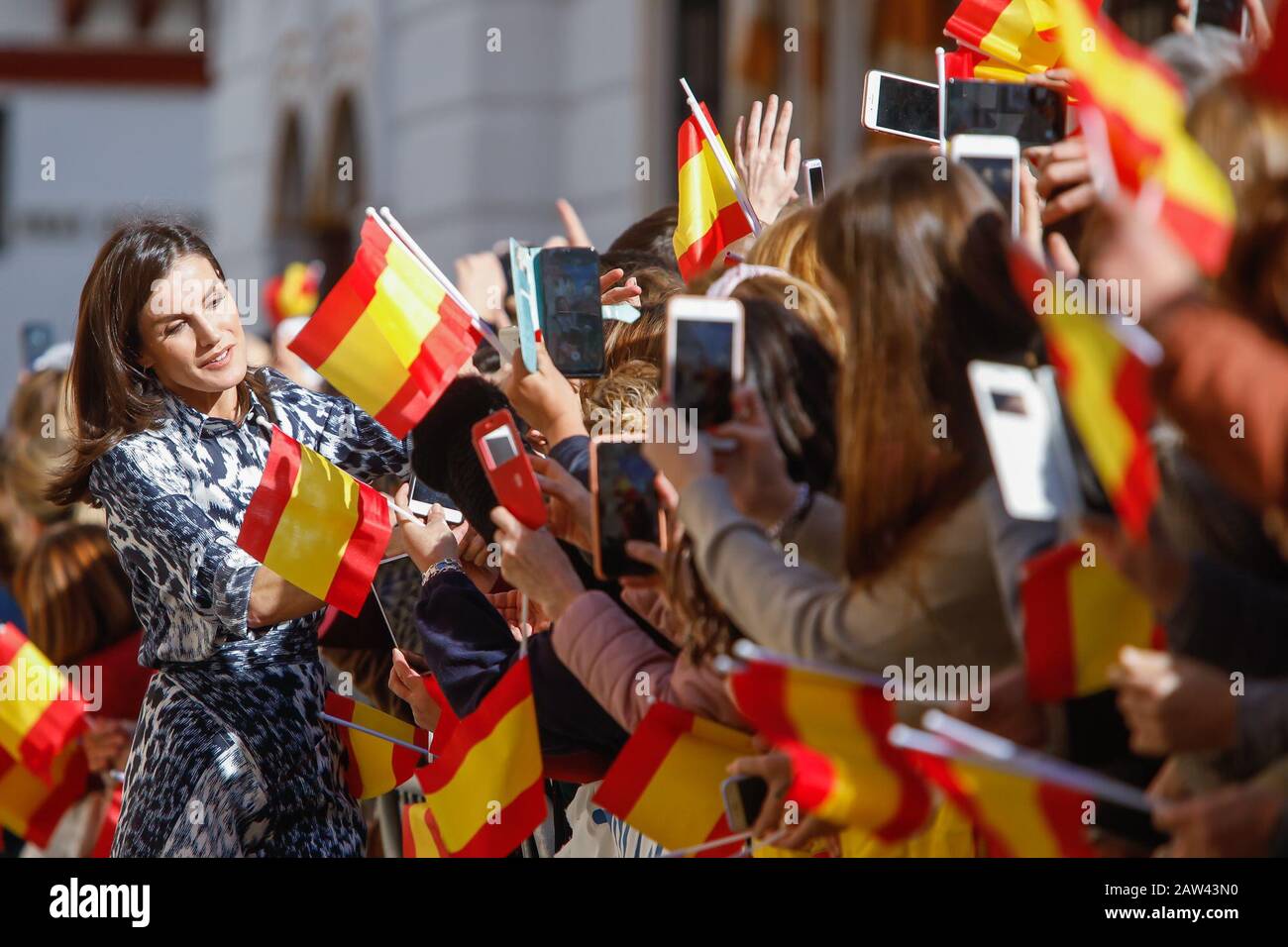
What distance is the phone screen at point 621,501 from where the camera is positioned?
2275mm

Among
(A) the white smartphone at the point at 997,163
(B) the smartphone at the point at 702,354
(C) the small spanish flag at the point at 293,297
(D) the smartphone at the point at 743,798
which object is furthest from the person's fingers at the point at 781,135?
(C) the small spanish flag at the point at 293,297

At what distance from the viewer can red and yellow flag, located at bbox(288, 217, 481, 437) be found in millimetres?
2740

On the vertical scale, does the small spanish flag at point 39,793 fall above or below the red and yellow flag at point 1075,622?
below

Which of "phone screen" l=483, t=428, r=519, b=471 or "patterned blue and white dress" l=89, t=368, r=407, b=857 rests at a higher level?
"phone screen" l=483, t=428, r=519, b=471

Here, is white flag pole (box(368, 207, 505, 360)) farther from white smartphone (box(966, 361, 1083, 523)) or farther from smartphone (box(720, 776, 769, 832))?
white smartphone (box(966, 361, 1083, 523))

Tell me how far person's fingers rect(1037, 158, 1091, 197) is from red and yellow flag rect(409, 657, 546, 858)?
968mm

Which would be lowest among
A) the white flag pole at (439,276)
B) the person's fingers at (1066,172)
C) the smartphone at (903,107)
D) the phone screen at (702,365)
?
the phone screen at (702,365)

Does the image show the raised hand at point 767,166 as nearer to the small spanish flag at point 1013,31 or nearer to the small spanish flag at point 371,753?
the small spanish flag at point 1013,31

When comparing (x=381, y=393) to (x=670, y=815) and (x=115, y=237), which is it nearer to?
(x=115, y=237)

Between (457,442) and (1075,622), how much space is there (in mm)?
1161

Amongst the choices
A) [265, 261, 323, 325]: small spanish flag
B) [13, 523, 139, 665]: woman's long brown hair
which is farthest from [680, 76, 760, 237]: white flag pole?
[265, 261, 323, 325]: small spanish flag

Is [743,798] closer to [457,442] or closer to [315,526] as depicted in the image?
[457,442]

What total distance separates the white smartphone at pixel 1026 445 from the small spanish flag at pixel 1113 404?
2.8 inches
